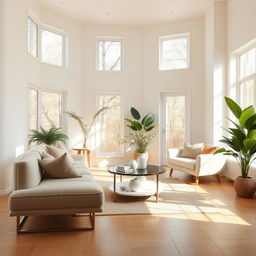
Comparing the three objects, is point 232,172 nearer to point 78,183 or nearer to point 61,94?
point 78,183

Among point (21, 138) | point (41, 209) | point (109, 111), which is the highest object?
point (109, 111)

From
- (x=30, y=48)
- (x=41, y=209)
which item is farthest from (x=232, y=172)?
(x=30, y=48)

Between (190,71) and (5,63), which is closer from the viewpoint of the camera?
(5,63)

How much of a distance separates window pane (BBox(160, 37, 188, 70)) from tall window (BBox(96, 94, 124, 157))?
167 cm

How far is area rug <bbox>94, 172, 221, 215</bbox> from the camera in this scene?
3977mm

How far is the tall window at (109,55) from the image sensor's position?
8.12m

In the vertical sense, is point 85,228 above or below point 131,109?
below

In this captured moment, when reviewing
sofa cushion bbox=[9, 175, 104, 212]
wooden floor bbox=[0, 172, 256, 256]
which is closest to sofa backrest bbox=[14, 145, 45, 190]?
sofa cushion bbox=[9, 175, 104, 212]

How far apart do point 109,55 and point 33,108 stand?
290cm

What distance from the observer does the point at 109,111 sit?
812cm

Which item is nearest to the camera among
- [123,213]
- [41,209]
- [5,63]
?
[41,209]

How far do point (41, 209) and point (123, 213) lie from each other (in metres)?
1.23

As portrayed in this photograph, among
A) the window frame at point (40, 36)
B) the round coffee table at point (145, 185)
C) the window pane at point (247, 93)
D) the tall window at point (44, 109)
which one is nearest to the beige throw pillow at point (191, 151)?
the window pane at point (247, 93)

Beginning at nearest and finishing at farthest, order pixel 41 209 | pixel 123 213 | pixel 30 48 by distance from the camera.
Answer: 1. pixel 41 209
2. pixel 123 213
3. pixel 30 48
